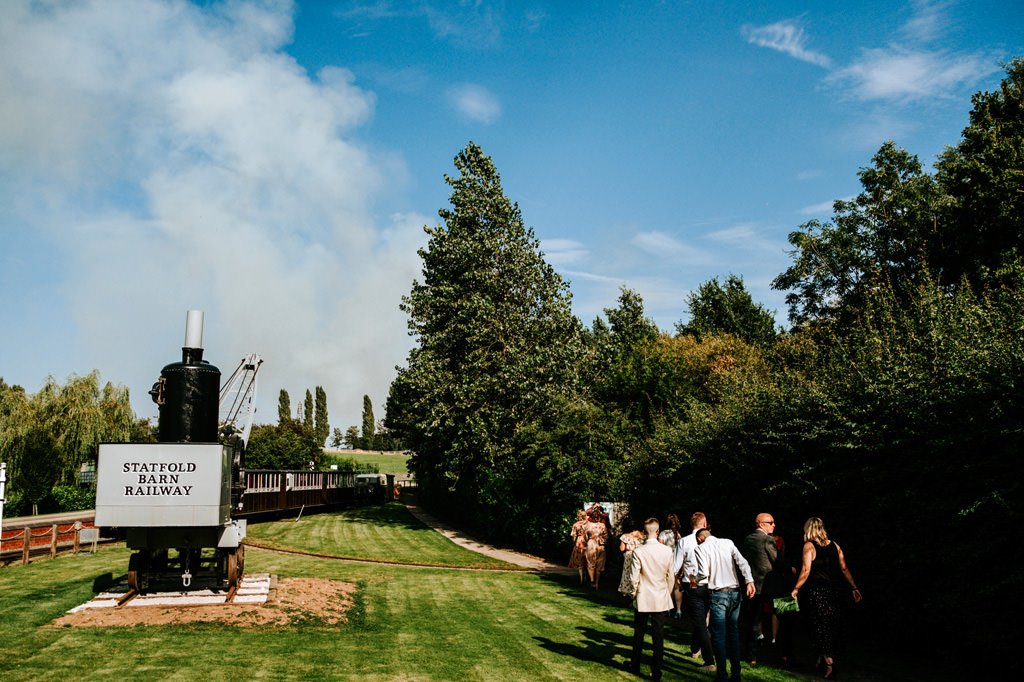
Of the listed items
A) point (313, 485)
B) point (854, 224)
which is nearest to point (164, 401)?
point (313, 485)

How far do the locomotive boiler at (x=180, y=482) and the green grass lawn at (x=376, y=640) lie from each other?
1.82 metres

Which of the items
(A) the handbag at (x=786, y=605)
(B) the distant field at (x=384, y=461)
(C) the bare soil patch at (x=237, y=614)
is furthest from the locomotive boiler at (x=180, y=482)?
(B) the distant field at (x=384, y=461)

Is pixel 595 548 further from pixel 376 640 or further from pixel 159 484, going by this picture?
pixel 159 484

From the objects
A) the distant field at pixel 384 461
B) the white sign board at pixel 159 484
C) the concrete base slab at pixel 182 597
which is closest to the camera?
the white sign board at pixel 159 484

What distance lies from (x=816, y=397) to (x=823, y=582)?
3.41m

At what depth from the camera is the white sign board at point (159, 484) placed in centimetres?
1218

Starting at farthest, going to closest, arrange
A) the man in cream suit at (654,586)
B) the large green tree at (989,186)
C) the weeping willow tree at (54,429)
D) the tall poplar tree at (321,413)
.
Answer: the tall poplar tree at (321,413), the weeping willow tree at (54,429), the large green tree at (989,186), the man in cream suit at (654,586)

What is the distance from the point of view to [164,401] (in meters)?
13.1

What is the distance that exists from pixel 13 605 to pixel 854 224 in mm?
46343

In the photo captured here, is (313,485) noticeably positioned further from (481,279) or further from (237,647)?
(237,647)

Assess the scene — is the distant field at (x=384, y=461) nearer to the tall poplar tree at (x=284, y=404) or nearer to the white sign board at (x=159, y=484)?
the tall poplar tree at (x=284, y=404)

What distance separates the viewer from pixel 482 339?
30016mm

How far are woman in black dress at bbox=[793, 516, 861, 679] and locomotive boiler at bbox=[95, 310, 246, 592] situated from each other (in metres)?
9.41

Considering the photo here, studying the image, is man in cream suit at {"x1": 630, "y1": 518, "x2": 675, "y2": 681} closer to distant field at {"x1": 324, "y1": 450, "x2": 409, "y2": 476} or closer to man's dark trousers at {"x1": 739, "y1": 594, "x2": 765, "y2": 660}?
man's dark trousers at {"x1": 739, "y1": 594, "x2": 765, "y2": 660}
